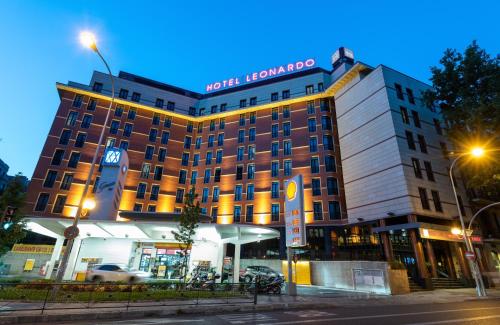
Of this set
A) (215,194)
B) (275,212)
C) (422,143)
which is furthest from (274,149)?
(422,143)

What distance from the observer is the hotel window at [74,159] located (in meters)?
39.4

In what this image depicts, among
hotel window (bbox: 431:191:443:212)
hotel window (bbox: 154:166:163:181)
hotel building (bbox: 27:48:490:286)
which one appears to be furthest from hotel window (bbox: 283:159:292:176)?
hotel window (bbox: 154:166:163:181)

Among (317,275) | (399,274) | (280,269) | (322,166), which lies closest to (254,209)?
(280,269)

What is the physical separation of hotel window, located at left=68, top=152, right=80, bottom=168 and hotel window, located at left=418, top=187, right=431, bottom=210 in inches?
1840

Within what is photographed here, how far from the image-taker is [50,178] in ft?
124

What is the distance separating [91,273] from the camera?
20.2m

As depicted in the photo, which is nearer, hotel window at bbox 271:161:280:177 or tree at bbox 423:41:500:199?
tree at bbox 423:41:500:199

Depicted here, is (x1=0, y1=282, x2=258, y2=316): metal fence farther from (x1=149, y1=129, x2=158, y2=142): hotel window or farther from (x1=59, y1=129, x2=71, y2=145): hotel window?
(x1=149, y1=129, x2=158, y2=142): hotel window

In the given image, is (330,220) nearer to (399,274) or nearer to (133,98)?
(399,274)

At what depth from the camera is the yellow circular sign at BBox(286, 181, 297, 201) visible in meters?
17.8

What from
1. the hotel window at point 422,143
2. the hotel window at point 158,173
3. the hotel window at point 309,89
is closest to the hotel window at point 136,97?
the hotel window at point 158,173

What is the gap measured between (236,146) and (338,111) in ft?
57.8

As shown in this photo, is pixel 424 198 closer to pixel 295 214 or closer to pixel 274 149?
pixel 295 214

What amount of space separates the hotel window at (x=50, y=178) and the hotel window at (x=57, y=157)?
1352 mm
